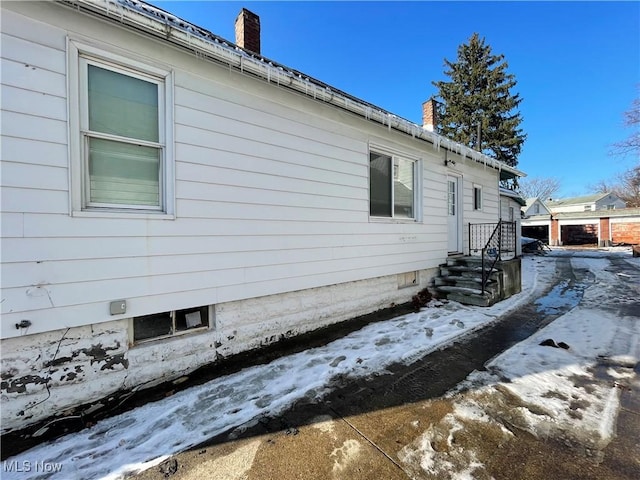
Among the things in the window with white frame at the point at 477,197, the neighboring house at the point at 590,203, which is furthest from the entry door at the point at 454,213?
the neighboring house at the point at 590,203

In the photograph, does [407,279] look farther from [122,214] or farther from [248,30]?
[248,30]

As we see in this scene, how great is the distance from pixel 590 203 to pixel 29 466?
168 feet

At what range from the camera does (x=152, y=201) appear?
3.06 m

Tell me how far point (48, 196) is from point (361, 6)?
25.4 ft

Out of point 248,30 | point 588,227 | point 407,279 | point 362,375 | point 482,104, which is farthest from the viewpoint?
point 588,227

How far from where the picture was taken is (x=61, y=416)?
2.51 meters

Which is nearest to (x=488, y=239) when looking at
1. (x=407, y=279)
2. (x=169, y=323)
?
(x=407, y=279)

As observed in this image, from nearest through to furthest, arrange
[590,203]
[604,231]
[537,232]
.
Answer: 1. [604,231]
2. [537,232]
3. [590,203]

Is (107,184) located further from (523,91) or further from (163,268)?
(523,91)

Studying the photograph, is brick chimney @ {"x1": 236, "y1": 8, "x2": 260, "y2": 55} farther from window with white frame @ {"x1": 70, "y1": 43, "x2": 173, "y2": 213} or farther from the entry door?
the entry door

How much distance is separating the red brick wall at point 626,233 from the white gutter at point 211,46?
32216 mm

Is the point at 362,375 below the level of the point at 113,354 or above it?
below

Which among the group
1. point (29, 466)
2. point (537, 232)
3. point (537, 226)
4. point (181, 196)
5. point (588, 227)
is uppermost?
→ point (537, 226)

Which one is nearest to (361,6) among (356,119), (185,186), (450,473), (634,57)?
(356,119)
